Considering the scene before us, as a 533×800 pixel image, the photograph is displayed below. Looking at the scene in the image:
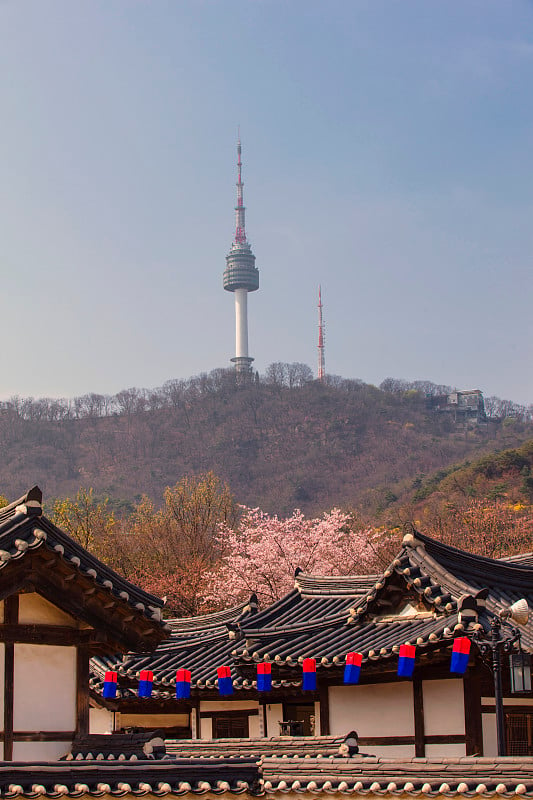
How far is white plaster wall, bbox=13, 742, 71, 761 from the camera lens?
11.2 meters

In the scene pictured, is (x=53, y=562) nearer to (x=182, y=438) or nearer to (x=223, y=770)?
(x=223, y=770)

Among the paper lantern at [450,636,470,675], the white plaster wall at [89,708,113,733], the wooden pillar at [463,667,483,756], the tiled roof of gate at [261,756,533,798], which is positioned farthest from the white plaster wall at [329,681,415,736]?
the white plaster wall at [89,708,113,733]

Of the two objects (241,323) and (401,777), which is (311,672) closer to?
(401,777)

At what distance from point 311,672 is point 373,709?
4.93ft

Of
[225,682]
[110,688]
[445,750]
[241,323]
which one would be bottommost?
[445,750]

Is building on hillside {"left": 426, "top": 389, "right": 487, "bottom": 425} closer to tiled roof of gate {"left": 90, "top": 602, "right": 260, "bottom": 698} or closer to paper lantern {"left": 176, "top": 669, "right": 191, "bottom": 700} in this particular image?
tiled roof of gate {"left": 90, "top": 602, "right": 260, "bottom": 698}

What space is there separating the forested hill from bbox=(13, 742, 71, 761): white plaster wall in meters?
80.7

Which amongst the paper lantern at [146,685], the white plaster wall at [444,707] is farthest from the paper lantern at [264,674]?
the white plaster wall at [444,707]

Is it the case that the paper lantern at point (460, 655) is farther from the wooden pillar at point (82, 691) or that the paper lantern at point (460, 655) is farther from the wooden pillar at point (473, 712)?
the wooden pillar at point (82, 691)

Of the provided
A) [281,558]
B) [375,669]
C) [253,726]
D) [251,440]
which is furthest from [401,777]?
[251,440]

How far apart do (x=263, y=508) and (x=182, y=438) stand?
21.5 m

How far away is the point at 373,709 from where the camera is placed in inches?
649

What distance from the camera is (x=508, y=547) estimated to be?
46.0 metres

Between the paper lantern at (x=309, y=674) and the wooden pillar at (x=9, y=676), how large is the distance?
19.0 feet
